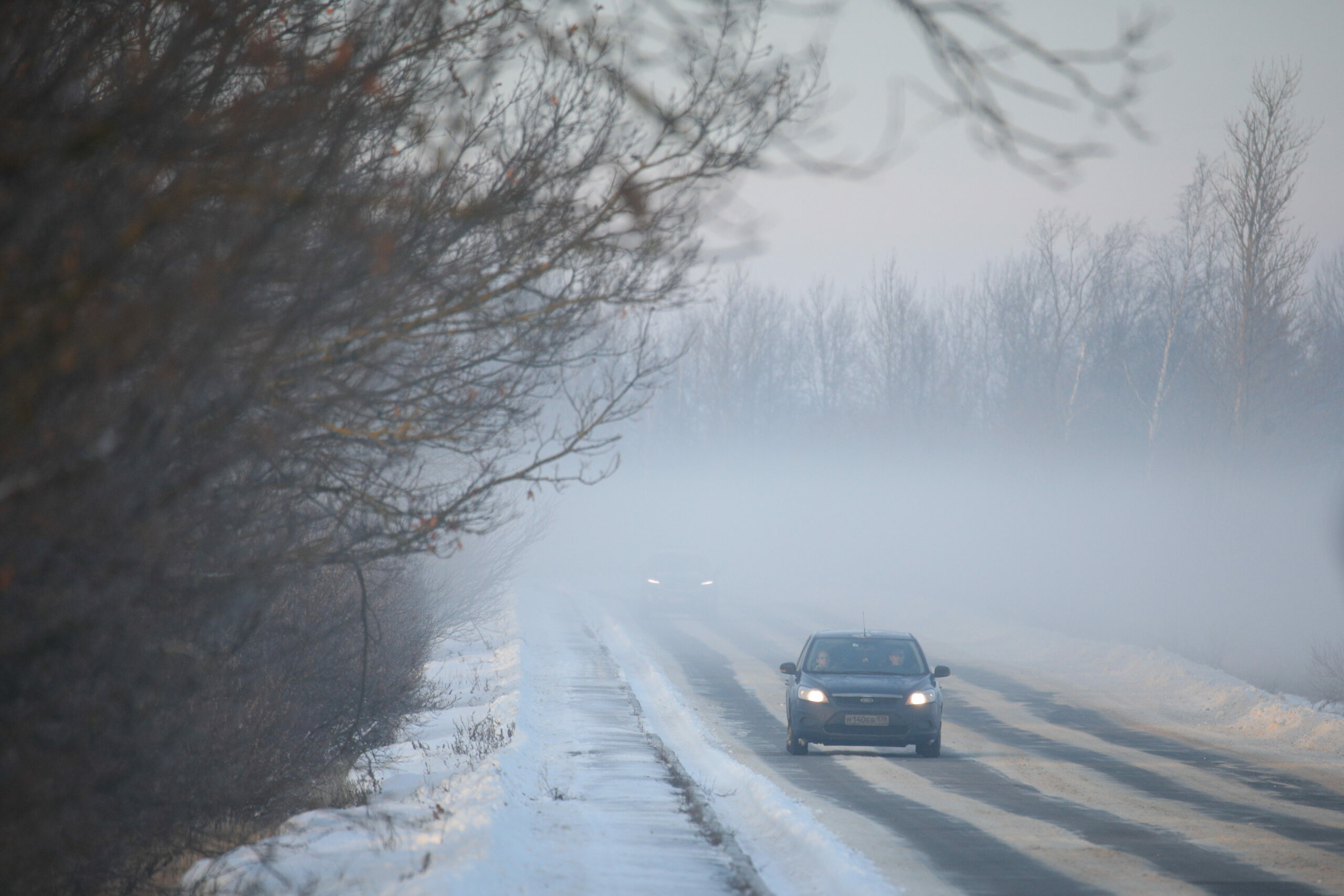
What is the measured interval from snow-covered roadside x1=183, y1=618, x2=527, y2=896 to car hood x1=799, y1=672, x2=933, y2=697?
171 inches

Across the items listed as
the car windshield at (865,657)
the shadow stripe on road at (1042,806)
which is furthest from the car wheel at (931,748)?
the car windshield at (865,657)

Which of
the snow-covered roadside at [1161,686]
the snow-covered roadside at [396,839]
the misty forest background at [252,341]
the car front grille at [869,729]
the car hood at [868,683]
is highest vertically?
the misty forest background at [252,341]

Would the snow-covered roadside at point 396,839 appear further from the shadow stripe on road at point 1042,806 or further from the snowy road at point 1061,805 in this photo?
the shadow stripe on road at point 1042,806

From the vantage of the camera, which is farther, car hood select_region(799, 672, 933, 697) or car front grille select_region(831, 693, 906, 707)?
car hood select_region(799, 672, 933, 697)

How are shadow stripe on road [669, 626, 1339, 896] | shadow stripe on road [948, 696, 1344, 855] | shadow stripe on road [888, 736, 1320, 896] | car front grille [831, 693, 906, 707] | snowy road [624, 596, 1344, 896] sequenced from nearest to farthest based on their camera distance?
shadow stripe on road [888, 736, 1320, 896], shadow stripe on road [669, 626, 1339, 896], snowy road [624, 596, 1344, 896], shadow stripe on road [948, 696, 1344, 855], car front grille [831, 693, 906, 707]

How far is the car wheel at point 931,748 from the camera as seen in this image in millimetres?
14000

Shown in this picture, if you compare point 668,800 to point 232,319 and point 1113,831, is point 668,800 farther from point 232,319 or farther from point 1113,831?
point 232,319

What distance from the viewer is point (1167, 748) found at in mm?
14883

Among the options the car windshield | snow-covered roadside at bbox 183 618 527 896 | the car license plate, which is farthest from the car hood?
snow-covered roadside at bbox 183 618 527 896

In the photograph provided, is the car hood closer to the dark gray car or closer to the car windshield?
the dark gray car

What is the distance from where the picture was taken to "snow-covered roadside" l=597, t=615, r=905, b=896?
7391 millimetres

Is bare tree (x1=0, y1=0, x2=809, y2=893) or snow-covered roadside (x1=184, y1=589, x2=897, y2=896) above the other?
bare tree (x1=0, y1=0, x2=809, y2=893)

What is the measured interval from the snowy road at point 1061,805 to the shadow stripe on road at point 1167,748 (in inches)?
1.7

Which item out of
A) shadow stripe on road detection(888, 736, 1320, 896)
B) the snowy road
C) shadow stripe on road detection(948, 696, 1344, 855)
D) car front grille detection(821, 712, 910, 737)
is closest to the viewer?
shadow stripe on road detection(888, 736, 1320, 896)
